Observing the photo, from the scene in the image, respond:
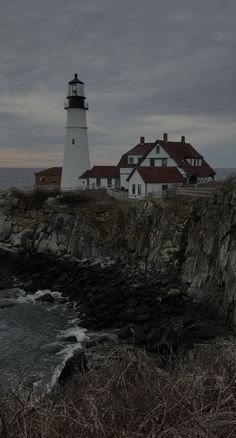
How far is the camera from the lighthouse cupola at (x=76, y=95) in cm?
4975

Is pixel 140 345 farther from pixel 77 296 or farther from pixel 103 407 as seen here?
pixel 103 407

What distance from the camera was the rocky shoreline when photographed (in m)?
20.2

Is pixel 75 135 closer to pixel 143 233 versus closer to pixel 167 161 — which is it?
pixel 167 161

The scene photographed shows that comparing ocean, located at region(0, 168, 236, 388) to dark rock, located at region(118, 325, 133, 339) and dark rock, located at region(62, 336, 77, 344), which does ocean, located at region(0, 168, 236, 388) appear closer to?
dark rock, located at region(62, 336, 77, 344)

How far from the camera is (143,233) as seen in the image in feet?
112

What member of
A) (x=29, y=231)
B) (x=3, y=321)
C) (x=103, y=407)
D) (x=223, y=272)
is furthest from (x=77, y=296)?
(x=103, y=407)

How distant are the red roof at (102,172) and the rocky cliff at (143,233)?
8527mm

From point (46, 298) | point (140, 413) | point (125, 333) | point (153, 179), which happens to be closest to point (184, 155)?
point (153, 179)

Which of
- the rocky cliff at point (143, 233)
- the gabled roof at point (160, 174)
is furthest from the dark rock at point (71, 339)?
the gabled roof at point (160, 174)

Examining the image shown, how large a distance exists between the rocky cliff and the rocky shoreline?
110 cm

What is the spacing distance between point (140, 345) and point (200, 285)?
7.43 metres

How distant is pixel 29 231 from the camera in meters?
40.7

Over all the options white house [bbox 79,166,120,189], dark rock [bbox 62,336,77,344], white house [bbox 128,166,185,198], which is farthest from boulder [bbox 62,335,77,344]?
white house [bbox 79,166,120,189]

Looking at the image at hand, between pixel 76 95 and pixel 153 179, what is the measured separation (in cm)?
1393
